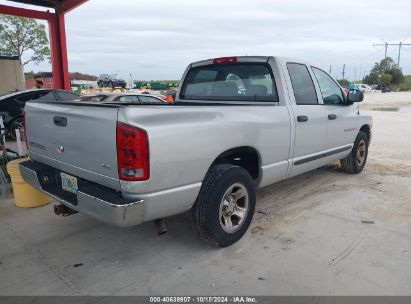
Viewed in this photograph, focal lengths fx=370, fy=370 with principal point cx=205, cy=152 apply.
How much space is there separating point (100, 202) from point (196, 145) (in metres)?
0.90

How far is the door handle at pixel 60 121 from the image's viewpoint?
3261 mm

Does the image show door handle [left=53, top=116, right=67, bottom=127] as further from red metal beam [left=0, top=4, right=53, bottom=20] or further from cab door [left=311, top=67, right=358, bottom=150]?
red metal beam [left=0, top=4, right=53, bottom=20]

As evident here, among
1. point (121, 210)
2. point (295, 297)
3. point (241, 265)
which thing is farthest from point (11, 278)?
point (295, 297)

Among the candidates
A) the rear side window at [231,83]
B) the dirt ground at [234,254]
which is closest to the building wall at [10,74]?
the dirt ground at [234,254]

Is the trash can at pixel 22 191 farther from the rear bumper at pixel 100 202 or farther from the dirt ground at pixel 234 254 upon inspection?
the rear bumper at pixel 100 202

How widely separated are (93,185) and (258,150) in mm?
1686

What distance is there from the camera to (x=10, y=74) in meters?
19.8

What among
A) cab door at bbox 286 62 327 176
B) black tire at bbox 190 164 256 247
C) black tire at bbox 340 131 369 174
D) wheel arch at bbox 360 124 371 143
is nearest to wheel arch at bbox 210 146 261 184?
black tire at bbox 190 164 256 247

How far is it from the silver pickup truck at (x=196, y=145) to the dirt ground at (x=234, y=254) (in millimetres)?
388

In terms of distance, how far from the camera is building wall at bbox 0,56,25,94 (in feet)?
64.0

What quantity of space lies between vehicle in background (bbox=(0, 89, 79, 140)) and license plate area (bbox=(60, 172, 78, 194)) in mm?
8145

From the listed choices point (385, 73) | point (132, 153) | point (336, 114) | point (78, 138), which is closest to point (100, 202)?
point (132, 153)

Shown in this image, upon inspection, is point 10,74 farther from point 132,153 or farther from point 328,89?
point 132,153

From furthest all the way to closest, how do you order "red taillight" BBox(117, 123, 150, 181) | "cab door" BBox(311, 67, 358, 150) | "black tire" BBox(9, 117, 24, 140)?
"black tire" BBox(9, 117, 24, 140), "cab door" BBox(311, 67, 358, 150), "red taillight" BBox(117, 123, 150, 181)
